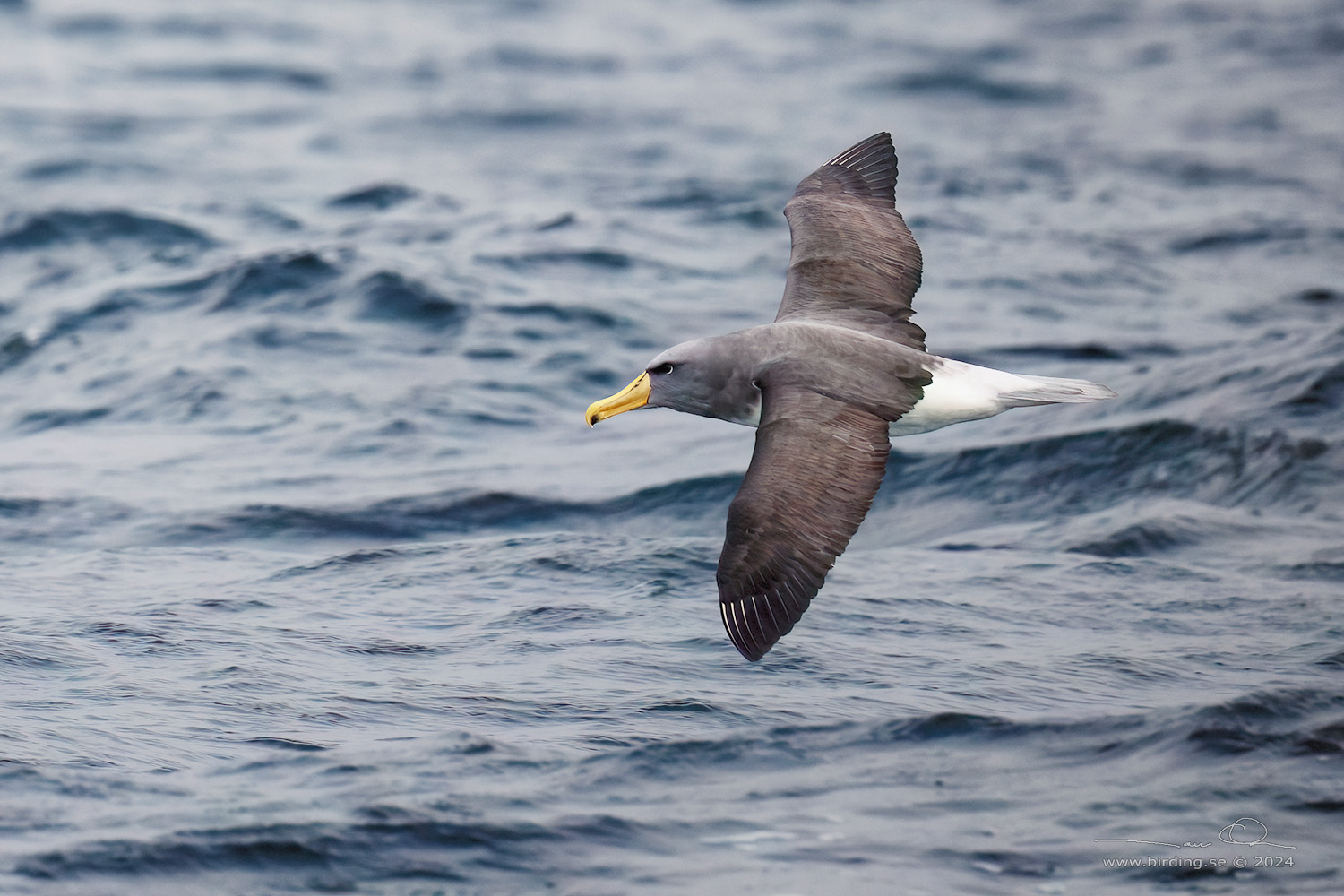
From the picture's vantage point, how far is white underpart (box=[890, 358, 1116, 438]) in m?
7.55

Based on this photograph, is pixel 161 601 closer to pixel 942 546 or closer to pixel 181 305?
pixel 942 546

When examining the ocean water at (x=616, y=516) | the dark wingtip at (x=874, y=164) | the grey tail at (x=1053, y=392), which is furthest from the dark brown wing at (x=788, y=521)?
the dark wingtip at (x=874, y=164)

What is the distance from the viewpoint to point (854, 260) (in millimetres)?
8836

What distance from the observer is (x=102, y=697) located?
750 cm

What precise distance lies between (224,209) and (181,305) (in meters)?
3.83

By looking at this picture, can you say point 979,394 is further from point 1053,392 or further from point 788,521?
point 788,521

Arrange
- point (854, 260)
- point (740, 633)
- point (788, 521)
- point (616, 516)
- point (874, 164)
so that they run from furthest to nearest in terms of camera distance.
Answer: point (616, 516) < point (874, 164) < point (854, 260) < point (788, 521) < point (740, 633)

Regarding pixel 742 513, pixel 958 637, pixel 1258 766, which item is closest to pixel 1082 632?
pixel 958 637

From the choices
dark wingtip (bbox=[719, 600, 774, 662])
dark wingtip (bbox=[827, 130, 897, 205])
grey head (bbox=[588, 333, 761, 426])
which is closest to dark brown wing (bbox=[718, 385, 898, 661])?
dark wingtip (bbox=[719, 600, 774, 662])
